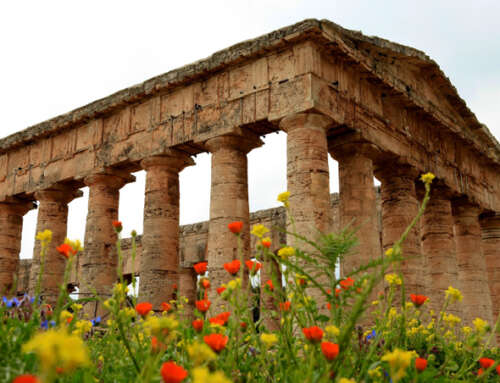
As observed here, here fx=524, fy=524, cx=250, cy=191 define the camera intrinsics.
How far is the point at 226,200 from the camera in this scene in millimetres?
13477

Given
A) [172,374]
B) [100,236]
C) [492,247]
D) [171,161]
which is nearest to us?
[172,374]

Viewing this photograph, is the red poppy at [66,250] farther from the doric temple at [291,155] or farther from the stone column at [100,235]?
the stone column at [100,235]

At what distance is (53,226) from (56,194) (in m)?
1.11

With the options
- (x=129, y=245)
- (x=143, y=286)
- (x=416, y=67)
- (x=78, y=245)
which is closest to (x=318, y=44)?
(x=416, y=67)

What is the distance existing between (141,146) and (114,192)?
2.13 meters

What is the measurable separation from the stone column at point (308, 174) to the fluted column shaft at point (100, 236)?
6747mm

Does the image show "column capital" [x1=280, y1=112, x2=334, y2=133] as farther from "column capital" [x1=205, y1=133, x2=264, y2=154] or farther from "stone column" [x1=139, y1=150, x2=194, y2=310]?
"stone column" [x1=139, y1=150, x2=194, y2=310]

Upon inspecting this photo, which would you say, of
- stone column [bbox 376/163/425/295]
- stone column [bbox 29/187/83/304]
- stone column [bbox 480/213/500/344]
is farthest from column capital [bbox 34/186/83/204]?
stone column [bbox 480/213/500/344]

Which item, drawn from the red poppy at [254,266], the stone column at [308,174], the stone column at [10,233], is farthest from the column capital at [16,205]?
the red poppy at [254,266]

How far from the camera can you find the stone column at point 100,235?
1597 cm

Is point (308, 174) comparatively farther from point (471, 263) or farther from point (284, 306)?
point (471, 263)

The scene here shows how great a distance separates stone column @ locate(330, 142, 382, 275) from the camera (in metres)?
13.3

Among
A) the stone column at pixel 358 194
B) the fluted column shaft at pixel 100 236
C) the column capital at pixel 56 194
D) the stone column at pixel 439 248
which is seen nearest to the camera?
the stone column at pixel 358 194

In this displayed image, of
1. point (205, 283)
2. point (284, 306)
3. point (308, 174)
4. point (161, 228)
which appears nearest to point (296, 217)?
point (308, 174)
